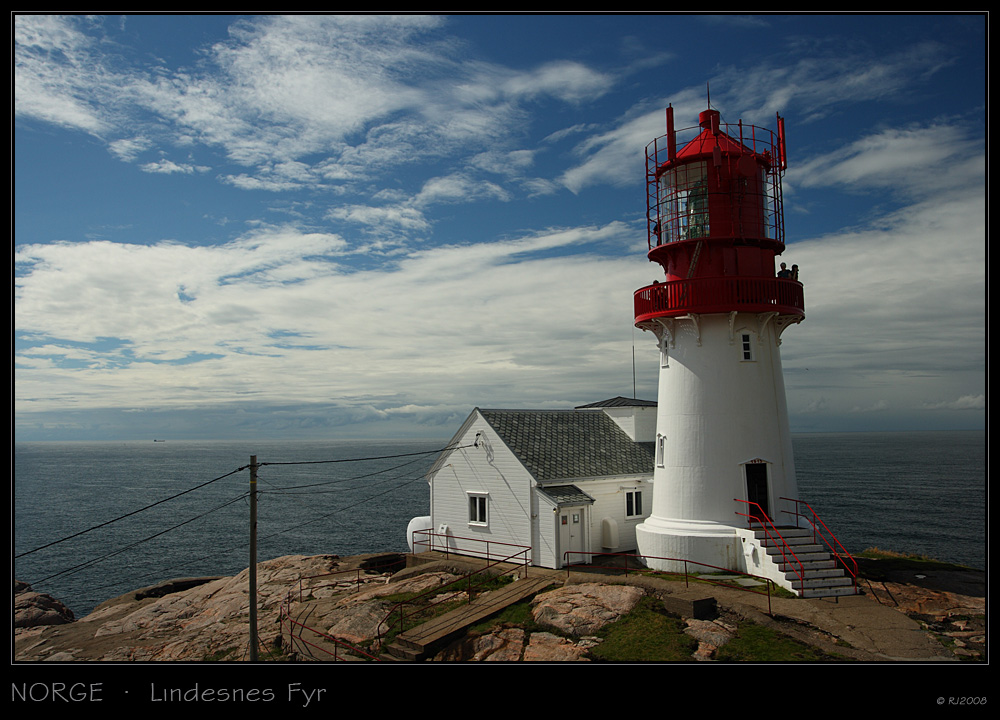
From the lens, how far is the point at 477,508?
23.9m

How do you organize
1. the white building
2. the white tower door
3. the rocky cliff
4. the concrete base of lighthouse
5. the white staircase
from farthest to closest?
the white building → the white tower door → the concrete base of lighthouse → the white staircase → the rocky cliff

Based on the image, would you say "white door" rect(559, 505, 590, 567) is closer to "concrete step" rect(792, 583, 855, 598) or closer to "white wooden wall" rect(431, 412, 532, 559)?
"white wooden wall" rect(431, 412, 532, 559)

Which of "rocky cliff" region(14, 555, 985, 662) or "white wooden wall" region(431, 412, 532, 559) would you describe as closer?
"rocky cliff" region(14, 555, 985, 662)

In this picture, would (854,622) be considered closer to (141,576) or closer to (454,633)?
(454,633)

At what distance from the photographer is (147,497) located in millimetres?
83938

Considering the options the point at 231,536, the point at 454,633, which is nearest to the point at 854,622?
the point at 454,633

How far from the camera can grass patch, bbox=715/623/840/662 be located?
13.4m

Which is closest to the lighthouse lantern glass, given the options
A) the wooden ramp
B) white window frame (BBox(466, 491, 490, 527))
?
white window frame (BBox(466, 491, 490, 527))

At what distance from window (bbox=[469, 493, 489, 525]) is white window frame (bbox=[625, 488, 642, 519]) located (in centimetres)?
515

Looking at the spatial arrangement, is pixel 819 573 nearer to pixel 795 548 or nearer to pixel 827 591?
pixel 827 591

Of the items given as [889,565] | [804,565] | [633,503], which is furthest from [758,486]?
[889,565]

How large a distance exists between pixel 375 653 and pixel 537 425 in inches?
446

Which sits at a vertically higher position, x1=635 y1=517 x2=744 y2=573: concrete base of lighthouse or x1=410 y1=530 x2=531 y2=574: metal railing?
x1=635 y1=517 x2=744 y2=573: concrete base of lighthouse
